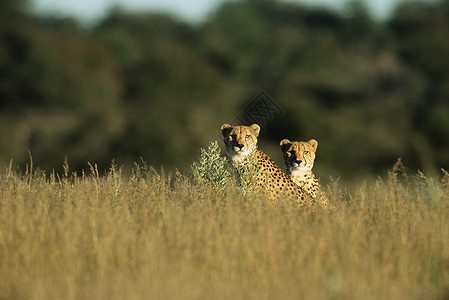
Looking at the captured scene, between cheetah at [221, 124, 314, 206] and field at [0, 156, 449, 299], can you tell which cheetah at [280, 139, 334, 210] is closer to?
cheetah at [221, 124, 314, 206]

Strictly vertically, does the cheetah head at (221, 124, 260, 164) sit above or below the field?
above

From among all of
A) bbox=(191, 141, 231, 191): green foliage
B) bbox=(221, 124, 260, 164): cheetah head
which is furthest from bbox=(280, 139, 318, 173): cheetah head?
bbox=(191, 141, 231, 191): green foliage

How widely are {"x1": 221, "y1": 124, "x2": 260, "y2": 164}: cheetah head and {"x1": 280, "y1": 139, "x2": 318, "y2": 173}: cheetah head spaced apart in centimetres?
38

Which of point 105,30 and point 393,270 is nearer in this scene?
point 393,270

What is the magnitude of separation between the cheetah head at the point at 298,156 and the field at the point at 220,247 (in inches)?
42.6

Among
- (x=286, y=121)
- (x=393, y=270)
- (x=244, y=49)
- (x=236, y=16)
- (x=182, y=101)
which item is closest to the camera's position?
(x=393, y=270)

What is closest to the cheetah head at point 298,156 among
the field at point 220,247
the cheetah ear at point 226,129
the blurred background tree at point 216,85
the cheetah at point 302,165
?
the cheetah at point 302,165

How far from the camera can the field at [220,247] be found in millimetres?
3830

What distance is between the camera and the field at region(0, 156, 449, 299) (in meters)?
3.83

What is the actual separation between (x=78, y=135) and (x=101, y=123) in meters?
0.84

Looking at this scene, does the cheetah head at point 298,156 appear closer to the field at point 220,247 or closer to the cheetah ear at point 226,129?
the cheetah ear at point 226,129

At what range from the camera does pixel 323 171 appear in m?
21.5

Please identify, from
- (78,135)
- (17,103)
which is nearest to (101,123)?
(78,135)

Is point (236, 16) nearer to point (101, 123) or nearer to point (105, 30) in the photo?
point (105, 30)
